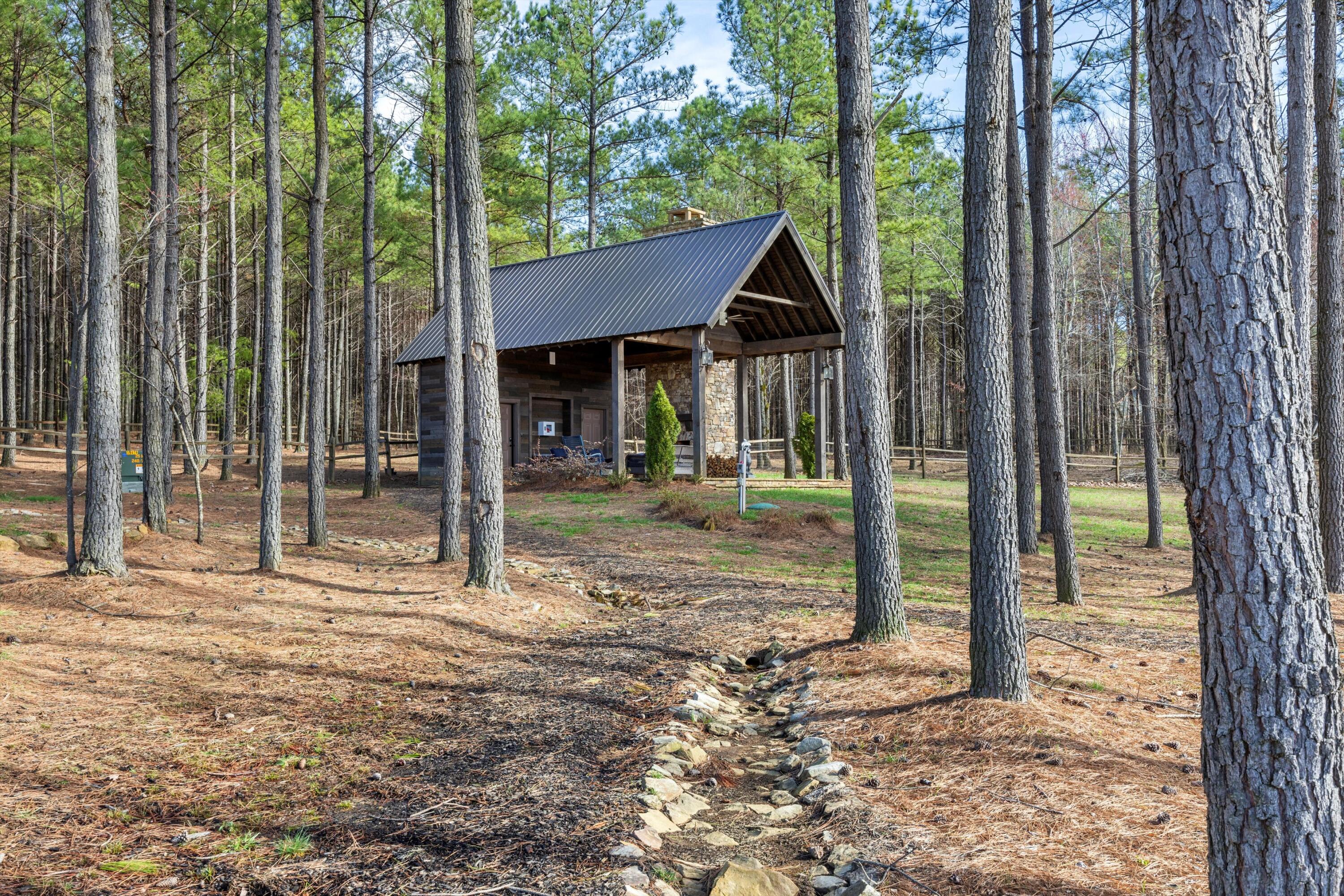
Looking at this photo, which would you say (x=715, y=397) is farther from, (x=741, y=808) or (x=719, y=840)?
(x=719, y=840)

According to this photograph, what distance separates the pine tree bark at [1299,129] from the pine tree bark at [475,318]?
7939 mm

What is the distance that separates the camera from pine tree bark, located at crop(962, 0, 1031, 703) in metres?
4.97

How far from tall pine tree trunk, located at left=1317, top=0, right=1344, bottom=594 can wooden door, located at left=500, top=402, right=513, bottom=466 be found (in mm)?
16439

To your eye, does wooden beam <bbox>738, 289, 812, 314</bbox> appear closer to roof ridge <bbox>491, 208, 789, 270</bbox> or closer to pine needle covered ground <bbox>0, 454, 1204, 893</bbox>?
roof ridge <bbox>491, 208, 789, 270</bbox>

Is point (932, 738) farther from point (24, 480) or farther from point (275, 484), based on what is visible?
point (24, 480)

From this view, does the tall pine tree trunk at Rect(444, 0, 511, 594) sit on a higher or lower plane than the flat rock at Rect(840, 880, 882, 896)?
higher

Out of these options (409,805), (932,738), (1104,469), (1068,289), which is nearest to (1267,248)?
(932,738)

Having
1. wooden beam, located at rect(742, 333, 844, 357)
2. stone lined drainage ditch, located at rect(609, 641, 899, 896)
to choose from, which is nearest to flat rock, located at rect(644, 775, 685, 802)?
stone lined drainage ditch, located at rect(609, 641, 899, 896)

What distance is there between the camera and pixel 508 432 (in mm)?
21625

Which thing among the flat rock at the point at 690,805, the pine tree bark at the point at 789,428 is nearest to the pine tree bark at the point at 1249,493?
the flat rock at the point at 690,805

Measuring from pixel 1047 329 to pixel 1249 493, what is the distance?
939 cm

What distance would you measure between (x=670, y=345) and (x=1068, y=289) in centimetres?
2629

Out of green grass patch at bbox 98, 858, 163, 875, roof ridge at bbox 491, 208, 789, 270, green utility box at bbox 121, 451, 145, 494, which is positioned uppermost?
roof ridge at bbox 491, 208, 789, 270

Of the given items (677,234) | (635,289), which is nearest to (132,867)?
(635,289)
